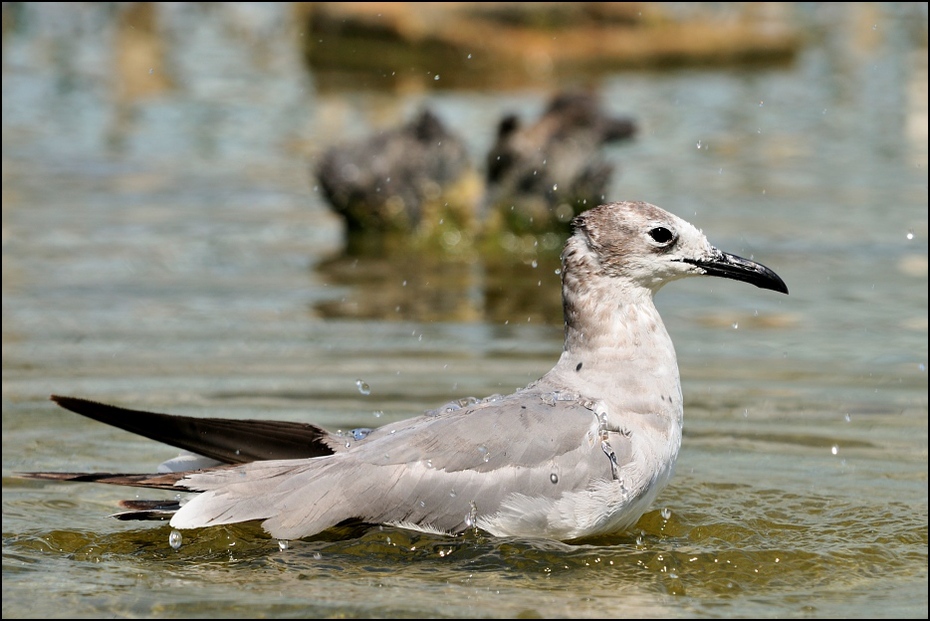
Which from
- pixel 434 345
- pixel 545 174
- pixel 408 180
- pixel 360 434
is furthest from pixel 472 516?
pixel 408 180

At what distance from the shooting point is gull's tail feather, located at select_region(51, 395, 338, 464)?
19.8 ft

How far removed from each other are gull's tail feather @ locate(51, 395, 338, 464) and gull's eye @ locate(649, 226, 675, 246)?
5.35ft

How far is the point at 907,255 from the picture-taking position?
41.5 ft

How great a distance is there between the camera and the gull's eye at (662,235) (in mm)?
6363

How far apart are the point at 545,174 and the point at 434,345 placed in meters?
3.79

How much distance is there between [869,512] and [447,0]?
822 inches

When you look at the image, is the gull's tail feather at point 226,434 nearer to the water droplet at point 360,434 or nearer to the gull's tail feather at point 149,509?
the water droplet at point 360,434

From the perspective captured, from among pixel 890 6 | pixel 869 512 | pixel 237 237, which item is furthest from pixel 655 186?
pixel 890 6

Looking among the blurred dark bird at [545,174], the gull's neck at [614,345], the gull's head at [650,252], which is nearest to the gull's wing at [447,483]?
the gull's neck at [614,345]

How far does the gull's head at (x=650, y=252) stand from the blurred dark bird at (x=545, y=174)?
252 inches

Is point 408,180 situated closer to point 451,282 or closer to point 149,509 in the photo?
point 451,282

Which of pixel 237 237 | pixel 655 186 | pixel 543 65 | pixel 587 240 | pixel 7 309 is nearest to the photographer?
pixel 587 240

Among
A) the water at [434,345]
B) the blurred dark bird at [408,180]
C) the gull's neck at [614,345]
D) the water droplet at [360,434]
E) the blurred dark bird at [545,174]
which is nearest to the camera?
the water at [434,345]

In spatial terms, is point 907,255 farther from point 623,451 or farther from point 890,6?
point 890,6
